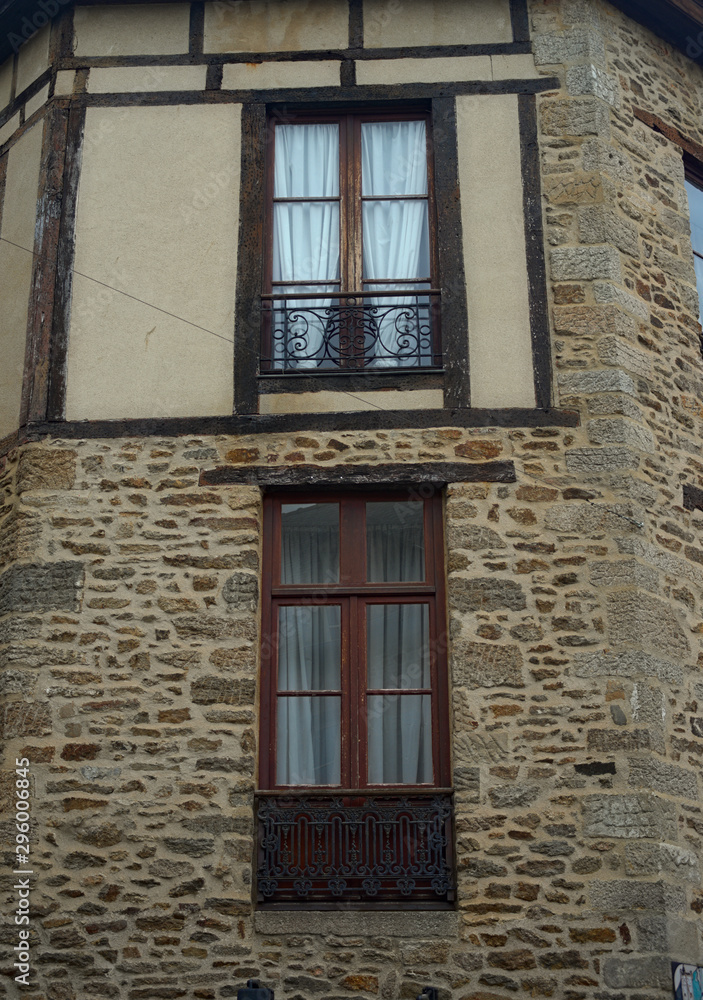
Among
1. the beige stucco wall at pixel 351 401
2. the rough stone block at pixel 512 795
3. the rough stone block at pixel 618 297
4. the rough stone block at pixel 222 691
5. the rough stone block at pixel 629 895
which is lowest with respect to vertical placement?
the rough stone block at pixel 629 895

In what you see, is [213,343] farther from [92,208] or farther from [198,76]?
[198,76]

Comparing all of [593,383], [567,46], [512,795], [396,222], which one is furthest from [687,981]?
[567,46]

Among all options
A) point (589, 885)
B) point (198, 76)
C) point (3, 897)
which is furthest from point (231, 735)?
point (198, 76)

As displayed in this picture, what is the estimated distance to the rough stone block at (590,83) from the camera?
25.5 feet

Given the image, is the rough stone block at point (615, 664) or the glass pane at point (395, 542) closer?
the rough stone block at point (615, 664)

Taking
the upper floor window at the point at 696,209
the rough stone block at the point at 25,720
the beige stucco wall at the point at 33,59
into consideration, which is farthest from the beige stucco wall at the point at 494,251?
the rough stone block at the point at 25,720

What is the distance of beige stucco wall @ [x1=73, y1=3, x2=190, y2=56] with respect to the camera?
7961mm

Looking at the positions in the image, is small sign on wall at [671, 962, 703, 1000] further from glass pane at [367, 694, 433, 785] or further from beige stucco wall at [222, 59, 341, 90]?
beige stucco wall at [222, 59, 341, 90]

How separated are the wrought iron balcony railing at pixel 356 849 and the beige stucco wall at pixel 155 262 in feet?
7.41

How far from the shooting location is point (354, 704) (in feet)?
21.9

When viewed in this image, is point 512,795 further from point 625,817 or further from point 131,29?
point 131,29

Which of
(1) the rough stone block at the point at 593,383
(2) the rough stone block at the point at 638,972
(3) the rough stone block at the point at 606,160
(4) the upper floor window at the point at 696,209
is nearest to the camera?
(2) the rough stone block at the point at 638,972

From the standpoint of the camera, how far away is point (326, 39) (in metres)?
7.96

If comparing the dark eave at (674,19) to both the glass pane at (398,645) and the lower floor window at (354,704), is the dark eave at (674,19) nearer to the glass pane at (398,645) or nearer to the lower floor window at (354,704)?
the lower floor window at (354,704)
